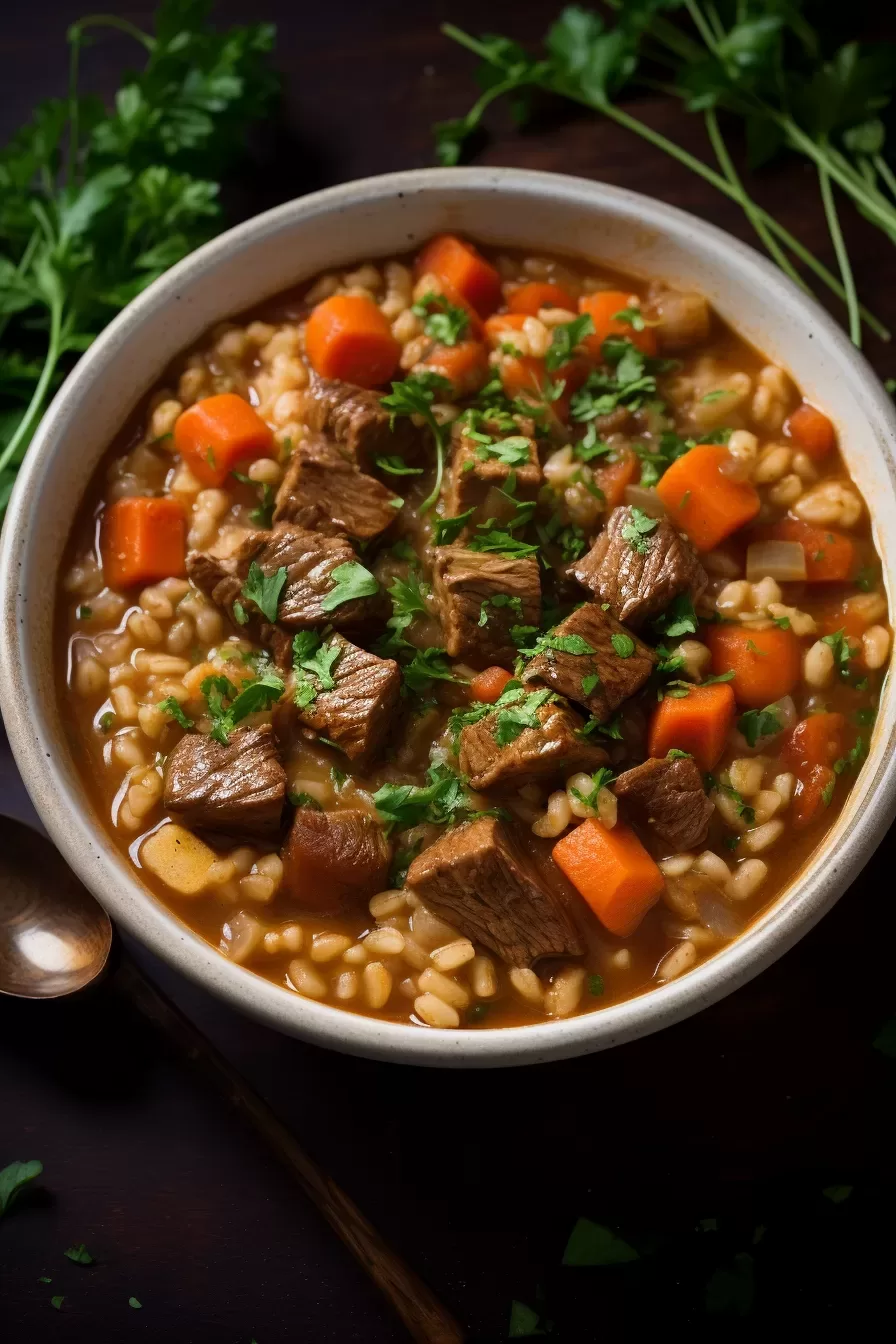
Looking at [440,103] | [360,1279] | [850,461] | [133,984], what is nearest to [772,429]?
[850,461]

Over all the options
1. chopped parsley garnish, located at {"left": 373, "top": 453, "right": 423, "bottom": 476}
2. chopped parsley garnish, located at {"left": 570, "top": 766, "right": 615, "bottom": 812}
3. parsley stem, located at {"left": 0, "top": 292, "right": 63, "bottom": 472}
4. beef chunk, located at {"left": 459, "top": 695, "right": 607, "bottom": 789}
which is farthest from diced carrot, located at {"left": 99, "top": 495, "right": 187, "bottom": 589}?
chopped parsley garnish, located at {"left": 570, "top": 766, "right": 615, "bottom": 812}

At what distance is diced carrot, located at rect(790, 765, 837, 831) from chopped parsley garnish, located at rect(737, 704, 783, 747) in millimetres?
188

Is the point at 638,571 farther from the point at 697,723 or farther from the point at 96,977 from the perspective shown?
the point at 96,977

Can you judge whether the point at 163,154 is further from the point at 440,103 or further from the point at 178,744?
the point at 178,744

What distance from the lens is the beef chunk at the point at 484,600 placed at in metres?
4.15

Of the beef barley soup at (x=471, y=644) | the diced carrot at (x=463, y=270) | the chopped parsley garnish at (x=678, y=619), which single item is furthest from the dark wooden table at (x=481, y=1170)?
the diced carrot at (x=463, y=270)

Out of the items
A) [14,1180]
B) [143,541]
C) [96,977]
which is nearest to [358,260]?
[143,541]

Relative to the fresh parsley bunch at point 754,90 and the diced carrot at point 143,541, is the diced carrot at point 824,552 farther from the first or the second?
the diced carrot at point 143,541

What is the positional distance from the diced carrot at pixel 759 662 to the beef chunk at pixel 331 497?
128cm

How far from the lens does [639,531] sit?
427cm

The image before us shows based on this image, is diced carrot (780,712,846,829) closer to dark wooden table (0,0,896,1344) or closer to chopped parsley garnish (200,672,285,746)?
dark wooden table (0,0,896,1344)

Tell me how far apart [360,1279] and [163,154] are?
14.4 feet

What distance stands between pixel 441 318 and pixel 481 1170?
311 cm

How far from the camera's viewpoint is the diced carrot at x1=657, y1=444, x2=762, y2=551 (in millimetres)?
4430
